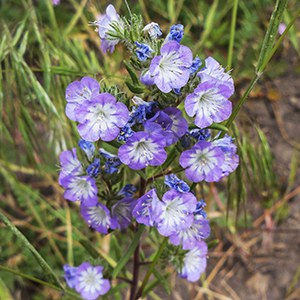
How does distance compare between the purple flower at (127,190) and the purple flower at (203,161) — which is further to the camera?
the purple flower at (127,190)

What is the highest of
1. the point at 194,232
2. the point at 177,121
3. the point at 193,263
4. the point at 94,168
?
the point at 177,121

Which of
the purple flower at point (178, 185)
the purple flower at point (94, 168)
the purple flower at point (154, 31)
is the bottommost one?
the purple flower at point (178, 185)

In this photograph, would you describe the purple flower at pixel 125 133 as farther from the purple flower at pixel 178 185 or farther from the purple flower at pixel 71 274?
the purple flower at pixel 71 274

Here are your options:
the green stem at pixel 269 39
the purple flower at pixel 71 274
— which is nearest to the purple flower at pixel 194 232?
the green stem at pixel 269 39

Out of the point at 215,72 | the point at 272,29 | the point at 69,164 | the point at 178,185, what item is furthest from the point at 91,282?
the point at 272,29

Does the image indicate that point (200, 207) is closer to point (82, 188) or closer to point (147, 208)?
point (147, 208)

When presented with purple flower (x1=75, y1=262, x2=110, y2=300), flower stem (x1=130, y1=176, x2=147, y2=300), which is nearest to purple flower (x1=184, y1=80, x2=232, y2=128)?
flower stem (x1=130, y1=176, x2=147, y2=300)

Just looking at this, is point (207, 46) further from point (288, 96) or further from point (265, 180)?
point (265, 180)
